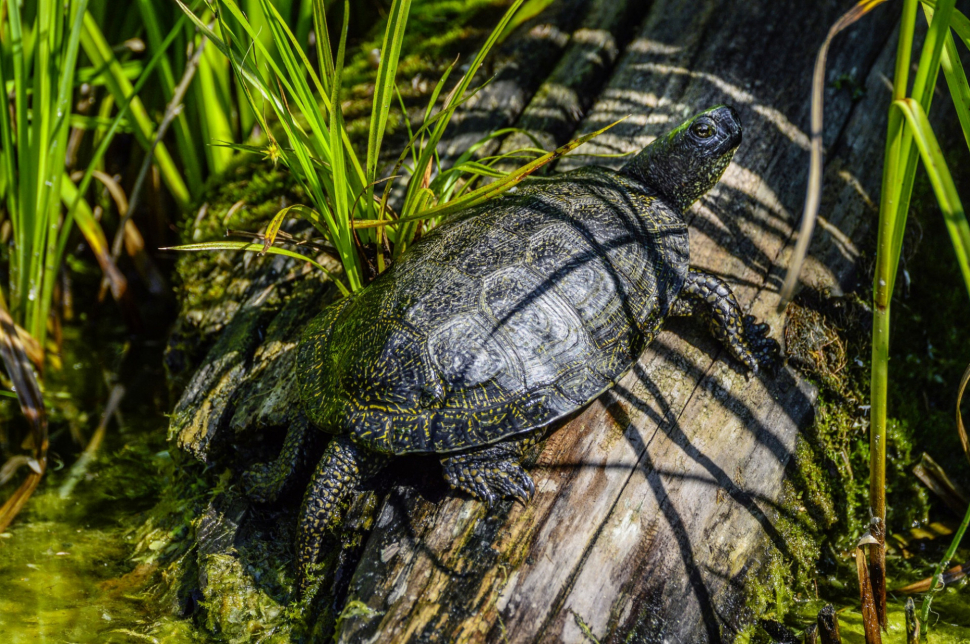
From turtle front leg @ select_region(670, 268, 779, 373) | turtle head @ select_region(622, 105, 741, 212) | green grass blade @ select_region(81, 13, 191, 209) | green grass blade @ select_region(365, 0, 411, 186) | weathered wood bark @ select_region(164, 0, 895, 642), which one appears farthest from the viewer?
green grass blade @ select_region(81, 13, 191, 209)

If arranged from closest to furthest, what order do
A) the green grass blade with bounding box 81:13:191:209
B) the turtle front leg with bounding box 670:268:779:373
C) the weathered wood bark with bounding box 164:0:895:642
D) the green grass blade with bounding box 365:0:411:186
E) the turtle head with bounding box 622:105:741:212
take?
the weathered wood bark with bounding box 164:0:895:642 < the green grass blade with bounding box 365:0:411:186 < the turtle front leg with bounding box 670:268:779:373 < the turtle head with bounding box 622:105:741:212 < the green grass blade with bounding box 81:13:191:209

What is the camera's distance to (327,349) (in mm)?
2518

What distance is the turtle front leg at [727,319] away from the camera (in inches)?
110

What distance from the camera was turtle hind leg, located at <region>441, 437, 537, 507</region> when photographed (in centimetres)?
230

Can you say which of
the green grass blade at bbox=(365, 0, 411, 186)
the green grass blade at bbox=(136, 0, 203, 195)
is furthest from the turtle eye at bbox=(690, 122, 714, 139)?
the green grass blade at bbox=(136, 0, 203, 195)

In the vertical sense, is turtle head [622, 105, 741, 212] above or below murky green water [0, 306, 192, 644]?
above

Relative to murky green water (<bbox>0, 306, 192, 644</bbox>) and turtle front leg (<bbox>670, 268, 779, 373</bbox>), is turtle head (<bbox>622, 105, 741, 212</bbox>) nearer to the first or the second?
turtle front leg (<bbox>670, 268, 779, 373</bbox>)

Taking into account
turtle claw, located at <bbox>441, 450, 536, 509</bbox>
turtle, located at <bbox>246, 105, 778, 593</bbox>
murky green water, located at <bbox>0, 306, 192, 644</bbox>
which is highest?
turtle, located at <bbox>246, 105, 778, 593</bbox>

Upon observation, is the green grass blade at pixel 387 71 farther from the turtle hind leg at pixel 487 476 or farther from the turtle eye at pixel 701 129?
the turtle eye at pixel 701 129

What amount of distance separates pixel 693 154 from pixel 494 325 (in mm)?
1387

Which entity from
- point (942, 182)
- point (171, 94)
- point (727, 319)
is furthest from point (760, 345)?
point (171, 94)

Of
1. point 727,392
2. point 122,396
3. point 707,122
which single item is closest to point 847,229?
point 707,122

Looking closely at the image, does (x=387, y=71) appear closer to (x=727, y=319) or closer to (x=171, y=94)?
(x=727, y=319)

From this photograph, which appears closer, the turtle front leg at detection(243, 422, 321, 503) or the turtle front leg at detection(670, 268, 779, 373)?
the turtle front leg at detection(243, 422, 321, 503)
